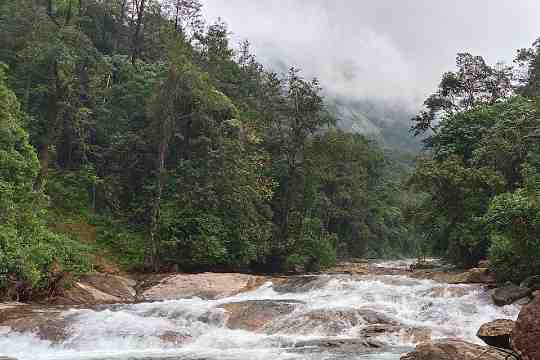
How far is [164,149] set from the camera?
26234mm

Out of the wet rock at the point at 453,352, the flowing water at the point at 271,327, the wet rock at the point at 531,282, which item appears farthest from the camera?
the wet rock at the point at 531,282

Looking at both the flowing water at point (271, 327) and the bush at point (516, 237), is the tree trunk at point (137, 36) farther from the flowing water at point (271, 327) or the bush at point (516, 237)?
the bush at point (516, 237)

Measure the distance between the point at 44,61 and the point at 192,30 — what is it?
51.7ft

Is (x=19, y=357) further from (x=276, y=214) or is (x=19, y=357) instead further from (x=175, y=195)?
(x=276, y=214)

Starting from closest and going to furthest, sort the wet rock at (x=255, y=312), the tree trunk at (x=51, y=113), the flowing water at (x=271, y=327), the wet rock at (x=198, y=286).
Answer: the flowing water at (x=271, y=327)
the wet rock at (x=255, y=312)
the wet rock at (x=198, y=286)
the tree trunk at (x=51, y=113)

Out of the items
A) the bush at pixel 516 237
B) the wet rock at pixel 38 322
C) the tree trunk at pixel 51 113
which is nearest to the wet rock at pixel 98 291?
the wet rock at pixel 38 322

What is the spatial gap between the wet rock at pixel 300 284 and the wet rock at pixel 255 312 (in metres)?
3.33

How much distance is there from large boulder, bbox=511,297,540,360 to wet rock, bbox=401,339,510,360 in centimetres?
33

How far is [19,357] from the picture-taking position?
1145cm

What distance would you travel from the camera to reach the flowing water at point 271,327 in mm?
11797

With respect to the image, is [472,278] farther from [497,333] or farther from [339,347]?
[339,347]

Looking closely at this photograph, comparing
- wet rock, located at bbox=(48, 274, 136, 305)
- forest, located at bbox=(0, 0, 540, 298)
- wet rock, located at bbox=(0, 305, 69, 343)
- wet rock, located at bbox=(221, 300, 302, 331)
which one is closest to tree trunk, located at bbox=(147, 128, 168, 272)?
forest, located at bbox=(0, 0, 540, 298)

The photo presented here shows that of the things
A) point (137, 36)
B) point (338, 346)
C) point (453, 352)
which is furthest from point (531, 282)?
point (137, 36)

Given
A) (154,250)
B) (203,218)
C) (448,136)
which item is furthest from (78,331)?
(448,136)
